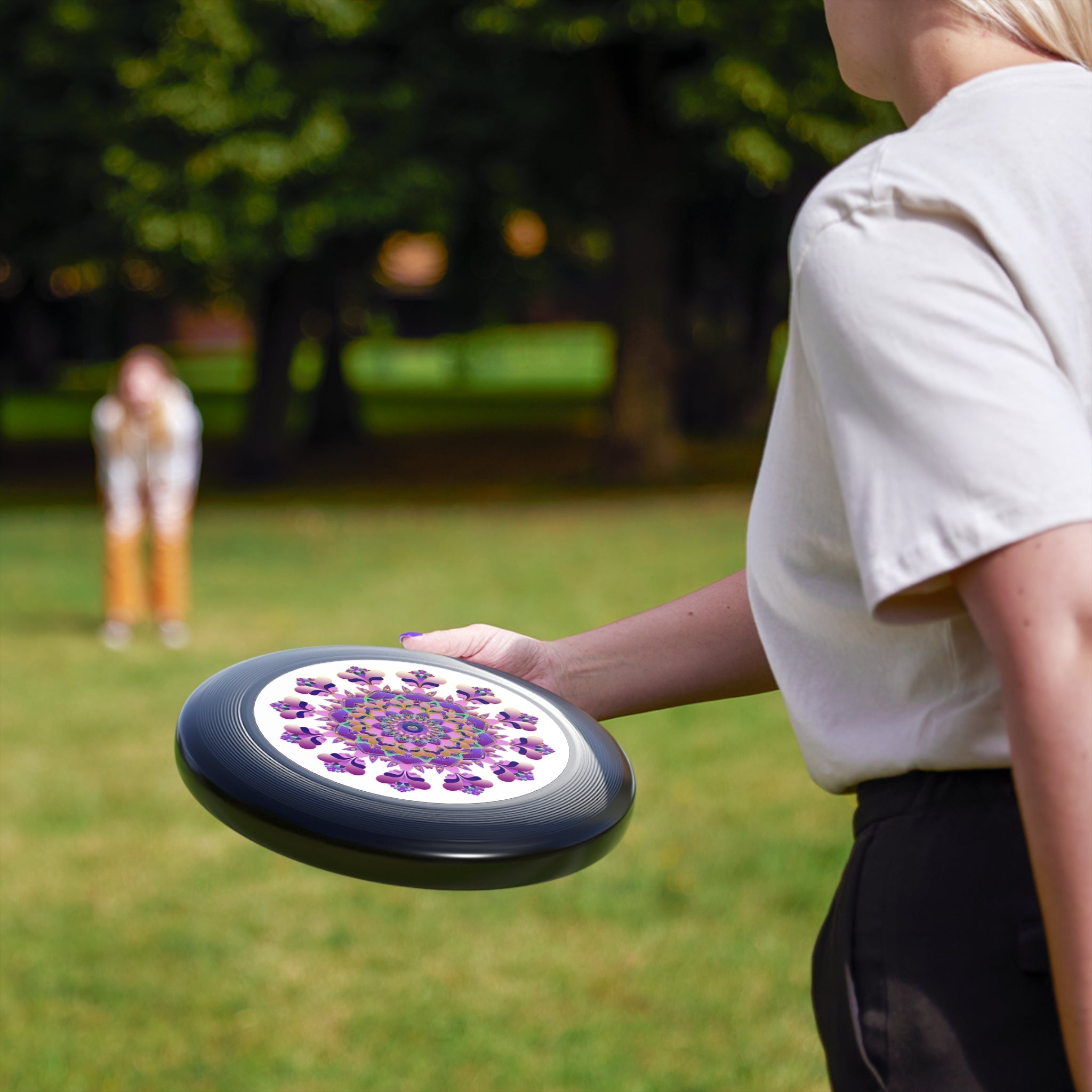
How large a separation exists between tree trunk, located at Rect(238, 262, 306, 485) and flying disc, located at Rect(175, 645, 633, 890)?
2016 centimetres

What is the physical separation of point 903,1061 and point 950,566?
0.47 meters

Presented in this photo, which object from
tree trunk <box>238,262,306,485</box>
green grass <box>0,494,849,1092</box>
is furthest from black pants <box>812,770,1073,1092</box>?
tree trunk <box>238,262,306,485</box>

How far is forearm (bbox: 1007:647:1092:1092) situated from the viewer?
0.97 m

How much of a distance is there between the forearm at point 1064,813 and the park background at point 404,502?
3.01 m

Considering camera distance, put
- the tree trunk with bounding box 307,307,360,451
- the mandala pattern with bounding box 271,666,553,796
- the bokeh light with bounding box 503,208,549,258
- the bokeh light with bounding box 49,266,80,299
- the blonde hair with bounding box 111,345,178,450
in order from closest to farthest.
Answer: the mandala pattern with bounding box 271,666,553,796 → the blonde hair with bounding box 111,345,178,450 → the bokeh light with bounding box 49,266,80,299 → the bokeh light with bounding box 503,208,549,258 → the tree trunk with bounding box 307,307,360,451

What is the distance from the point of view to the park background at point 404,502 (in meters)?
4.24

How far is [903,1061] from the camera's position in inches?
46.6

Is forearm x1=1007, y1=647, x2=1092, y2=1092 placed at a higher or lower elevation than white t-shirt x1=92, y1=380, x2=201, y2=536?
higher

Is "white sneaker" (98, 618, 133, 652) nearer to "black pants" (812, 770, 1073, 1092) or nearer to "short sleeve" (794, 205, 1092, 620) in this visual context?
"black pants" (812, 770, 1073, 1092)

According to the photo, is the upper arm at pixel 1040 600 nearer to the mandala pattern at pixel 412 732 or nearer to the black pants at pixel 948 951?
the black pants at pixel 948 951

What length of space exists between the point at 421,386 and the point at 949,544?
179 ft

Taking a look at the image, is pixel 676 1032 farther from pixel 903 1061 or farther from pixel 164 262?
pixel 164 262

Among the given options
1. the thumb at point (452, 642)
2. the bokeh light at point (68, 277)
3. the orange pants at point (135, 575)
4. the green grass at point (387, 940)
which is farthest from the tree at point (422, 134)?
the thumb at point (452, 642)

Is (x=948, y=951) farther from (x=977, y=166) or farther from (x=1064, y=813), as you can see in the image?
(x=977, y=166)
